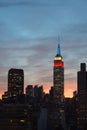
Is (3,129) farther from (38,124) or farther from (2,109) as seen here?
(38,124)

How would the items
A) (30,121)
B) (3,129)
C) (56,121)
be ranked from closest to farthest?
(3,129) → (30,121) → (56,121)

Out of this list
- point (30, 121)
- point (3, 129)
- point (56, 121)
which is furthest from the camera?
point (56, 121)

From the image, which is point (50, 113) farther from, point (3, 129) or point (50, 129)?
point (3, 129)

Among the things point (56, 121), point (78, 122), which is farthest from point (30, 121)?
point (78, 122)

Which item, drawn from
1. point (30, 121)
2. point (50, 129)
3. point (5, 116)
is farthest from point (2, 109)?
point (50, 129)

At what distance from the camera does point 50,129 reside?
172500mm

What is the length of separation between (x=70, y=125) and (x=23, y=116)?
124 feet

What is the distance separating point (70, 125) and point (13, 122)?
43165 mm

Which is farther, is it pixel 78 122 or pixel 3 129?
pixel 78 122

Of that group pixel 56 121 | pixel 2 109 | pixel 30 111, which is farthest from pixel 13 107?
pixel 56 121

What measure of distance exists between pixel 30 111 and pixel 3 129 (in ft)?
77.2

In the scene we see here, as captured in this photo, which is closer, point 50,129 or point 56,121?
point 50,129

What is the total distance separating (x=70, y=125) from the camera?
630 ft

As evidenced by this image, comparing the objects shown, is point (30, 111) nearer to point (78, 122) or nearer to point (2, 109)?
point (2, 109)
